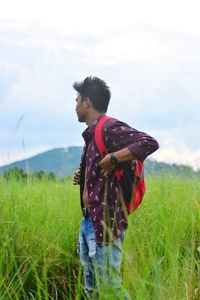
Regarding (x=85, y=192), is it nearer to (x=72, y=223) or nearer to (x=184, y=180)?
(x=72, y=223)

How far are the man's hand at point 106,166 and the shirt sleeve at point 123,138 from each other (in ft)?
0.47

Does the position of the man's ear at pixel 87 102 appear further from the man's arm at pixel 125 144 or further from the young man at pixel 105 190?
the man's arm at pixel 125 144

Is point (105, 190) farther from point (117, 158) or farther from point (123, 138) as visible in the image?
point (123, 138)

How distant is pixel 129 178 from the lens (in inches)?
154

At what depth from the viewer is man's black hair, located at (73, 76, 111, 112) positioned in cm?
414

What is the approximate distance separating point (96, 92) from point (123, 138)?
0.42 meters

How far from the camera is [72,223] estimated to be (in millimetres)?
5102

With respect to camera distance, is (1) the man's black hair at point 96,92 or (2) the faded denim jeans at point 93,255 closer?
(2) the faded denim jeans at point 93,255

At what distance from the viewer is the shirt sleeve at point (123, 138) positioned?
383cm

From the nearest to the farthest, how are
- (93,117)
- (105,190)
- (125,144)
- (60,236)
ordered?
1. (105,190)
2. (125,144)
3. (93,117)
4. (60,236)

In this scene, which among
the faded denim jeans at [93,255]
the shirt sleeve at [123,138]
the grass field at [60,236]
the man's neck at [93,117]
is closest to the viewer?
the faded denim jeans at [93,255]

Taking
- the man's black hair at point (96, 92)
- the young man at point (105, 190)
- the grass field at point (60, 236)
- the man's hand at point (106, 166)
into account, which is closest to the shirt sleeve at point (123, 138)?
the young man at point (105, 190)

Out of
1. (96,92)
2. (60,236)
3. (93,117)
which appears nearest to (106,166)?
(93,117)

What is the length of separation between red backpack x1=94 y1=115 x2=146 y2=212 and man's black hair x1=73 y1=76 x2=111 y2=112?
0.23 metres
